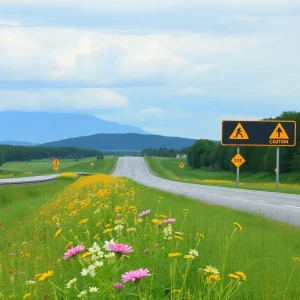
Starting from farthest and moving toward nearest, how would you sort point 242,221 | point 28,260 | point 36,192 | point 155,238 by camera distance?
point 36,192, point 242,221, point 28,260, point 155,238

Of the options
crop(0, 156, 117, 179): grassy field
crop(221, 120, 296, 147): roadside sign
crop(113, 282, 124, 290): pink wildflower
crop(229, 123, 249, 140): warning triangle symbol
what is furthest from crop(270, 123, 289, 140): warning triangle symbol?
crop(0, 156, 117, 179): grassy field

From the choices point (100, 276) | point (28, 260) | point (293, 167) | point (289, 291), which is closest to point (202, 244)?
point (289, 291)

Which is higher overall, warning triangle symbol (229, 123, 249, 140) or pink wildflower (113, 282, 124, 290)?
warning triangle symbol (229, 123, 249, 140)

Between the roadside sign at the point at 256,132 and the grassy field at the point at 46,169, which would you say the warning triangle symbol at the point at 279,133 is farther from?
the grassy field at the point at 46,169

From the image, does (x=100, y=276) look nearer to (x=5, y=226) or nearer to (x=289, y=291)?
(x=289, y=291)

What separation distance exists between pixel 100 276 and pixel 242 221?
451 inches

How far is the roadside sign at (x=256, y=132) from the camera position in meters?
47.6

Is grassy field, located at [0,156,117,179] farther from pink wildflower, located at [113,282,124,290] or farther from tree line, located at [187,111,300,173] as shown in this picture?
pink wildflower, located at [113,282,124,290]

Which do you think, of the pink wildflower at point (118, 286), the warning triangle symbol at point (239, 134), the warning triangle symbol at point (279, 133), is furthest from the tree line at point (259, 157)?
the pink wildflower at point (118, 286)

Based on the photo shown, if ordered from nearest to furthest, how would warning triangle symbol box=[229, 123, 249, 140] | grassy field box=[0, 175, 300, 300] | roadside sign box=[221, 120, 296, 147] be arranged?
grassy field box=[0, 175, 300, 300], roadside sign box=[221, 120, 296, 147], warning triangle symbol box=[229, 123, 249, 140]

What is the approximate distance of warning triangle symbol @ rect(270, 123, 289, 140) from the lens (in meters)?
47.4

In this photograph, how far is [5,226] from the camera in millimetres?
17375

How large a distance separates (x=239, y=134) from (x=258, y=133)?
4.33 ft

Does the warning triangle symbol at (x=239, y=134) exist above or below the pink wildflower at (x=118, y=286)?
above
